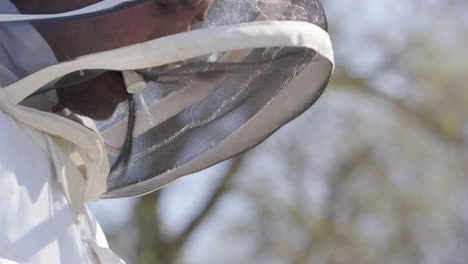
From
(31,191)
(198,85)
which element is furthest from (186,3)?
(31,191)

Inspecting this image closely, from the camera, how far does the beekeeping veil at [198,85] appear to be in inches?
67.1

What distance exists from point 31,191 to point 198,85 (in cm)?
63

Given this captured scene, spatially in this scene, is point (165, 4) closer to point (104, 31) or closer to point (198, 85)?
point (104, 31)

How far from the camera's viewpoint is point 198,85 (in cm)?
211

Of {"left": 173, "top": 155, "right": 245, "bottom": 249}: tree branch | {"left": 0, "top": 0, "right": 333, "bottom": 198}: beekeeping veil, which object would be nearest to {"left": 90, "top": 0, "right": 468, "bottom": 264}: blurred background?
{"left": 173, "top": 155, "right": 245, "bottom": 249}: tree branch

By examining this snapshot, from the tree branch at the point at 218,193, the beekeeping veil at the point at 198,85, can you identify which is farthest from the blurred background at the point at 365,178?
the beekeeping veil at the point at 198,85

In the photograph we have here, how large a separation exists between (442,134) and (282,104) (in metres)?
5.92

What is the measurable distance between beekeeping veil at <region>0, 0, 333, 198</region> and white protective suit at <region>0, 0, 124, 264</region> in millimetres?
35

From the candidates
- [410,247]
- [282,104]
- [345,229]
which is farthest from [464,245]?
[282,104]

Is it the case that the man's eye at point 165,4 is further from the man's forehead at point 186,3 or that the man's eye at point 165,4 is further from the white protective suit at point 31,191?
the white protective suit at point 31,191

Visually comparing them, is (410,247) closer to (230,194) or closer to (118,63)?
(230,194)

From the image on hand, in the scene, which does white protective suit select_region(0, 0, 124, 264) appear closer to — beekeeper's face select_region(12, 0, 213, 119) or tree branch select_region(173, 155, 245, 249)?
beekeeper's face select_region(12, 0, 213, 119)

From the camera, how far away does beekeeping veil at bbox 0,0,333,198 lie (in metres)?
1.70

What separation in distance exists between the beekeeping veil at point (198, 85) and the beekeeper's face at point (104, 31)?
0.02m
